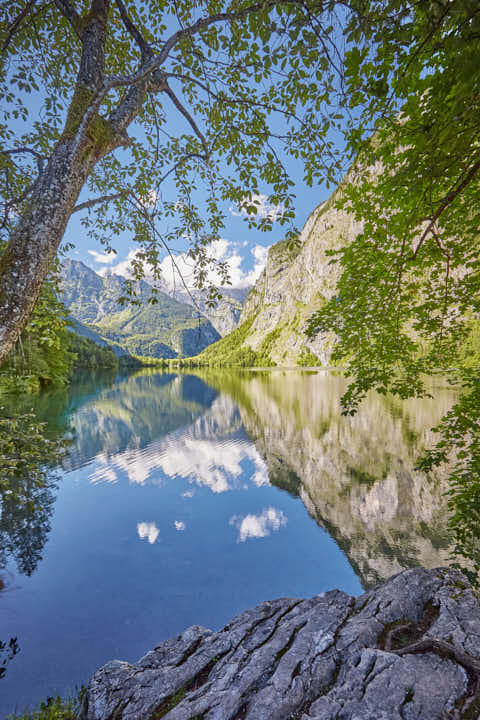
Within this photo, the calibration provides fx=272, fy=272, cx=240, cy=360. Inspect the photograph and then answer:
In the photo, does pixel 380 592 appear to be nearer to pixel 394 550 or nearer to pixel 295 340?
pixel 394 550

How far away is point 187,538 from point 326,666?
9290 millimetres

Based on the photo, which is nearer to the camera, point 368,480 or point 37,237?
point 37,237

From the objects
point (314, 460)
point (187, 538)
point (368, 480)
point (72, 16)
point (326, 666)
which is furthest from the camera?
point (314, 460)

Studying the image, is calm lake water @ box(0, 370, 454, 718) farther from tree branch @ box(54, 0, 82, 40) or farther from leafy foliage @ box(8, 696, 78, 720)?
tree branch @ box(54, 0, 82, 40)

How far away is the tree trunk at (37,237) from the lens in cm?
274

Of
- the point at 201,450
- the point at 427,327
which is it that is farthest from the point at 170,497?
the point at 427,327

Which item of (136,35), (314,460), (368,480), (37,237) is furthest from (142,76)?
(314,460)

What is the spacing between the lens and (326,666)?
3443mm

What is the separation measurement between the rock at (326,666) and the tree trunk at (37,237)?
477 cm

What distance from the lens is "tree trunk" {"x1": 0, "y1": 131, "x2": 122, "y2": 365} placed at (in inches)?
108

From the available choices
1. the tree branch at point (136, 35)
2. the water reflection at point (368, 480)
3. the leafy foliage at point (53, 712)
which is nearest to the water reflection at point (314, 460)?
the water reflection at point (368, 480)

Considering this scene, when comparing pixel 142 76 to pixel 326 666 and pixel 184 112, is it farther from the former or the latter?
pixel 326 666

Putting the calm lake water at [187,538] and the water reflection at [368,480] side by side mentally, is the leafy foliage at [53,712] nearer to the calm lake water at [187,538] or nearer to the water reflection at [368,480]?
the calm lake water at [187,538]

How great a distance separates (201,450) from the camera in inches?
893
